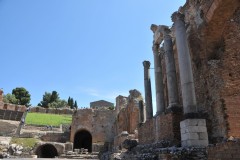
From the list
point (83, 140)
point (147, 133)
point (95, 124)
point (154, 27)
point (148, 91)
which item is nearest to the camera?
point (147, 133)

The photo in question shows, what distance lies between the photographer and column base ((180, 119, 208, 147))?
869 centimetres

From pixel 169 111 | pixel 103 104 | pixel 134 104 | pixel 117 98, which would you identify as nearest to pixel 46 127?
pixel 117 98

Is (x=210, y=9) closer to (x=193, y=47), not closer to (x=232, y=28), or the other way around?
(x=232, y=28)

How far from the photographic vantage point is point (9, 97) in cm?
7725

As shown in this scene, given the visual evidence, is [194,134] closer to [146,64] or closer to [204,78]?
[204,78]

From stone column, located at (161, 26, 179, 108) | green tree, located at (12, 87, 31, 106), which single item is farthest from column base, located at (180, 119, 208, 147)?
green tree, located at (12, 87, 31, 106)

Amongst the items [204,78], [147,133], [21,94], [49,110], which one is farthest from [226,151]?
[21,94]

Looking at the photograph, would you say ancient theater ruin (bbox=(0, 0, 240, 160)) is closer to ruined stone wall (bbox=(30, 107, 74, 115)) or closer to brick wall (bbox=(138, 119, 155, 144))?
brick wall (bbox=(138, 119, 155, 144))

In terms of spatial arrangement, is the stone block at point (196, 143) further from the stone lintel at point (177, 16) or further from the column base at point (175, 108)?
the stone lintel at point (177, 16)

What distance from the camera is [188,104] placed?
368 inches

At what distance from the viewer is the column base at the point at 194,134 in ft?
28.5

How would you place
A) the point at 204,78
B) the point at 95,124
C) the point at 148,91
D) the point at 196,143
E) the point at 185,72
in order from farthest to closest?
the point at 95,124
the point at 148,91
the point at 204,78
the point at 185,72
the point at 196,143

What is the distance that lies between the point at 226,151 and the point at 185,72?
175 inches

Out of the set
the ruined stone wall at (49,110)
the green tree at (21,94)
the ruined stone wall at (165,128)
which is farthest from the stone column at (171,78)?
the green tree at (21,94)
